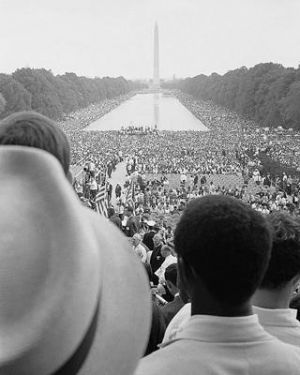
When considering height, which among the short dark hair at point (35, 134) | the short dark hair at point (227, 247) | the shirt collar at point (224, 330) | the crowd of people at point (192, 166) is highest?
the short dark hair at point (35, 134)

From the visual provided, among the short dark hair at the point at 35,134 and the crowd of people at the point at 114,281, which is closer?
the crowd of people at the point at 114,281

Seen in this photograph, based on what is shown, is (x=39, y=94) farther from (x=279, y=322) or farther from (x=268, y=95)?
(x=279, y=322)

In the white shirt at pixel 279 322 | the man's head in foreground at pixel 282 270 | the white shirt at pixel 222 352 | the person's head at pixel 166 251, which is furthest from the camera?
the person's head at pixel 166 251

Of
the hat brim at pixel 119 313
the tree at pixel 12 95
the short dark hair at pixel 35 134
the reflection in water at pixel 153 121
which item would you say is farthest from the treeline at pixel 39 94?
the hat brim at pixel 119 313

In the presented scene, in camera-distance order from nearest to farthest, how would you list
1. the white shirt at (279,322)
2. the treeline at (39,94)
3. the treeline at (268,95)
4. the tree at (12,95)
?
the white shirt at (279,322) → the treeline at (268,95) → the tree at (12,95) → the treeline at (39,94)

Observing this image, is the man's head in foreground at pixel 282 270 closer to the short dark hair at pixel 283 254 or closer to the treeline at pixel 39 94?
the short dark hair at pixel 283 254

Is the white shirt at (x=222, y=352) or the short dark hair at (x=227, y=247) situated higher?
the short dark hair at (x=227, y=247)

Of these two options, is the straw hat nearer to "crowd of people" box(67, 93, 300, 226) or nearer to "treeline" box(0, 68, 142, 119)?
"crowd of people" box(67, 93, 300, 226)
